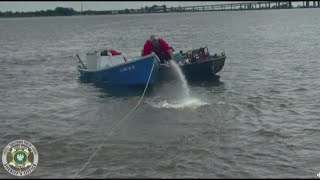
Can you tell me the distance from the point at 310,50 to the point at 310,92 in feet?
73.9

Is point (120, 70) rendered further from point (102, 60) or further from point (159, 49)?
point (159, 49)

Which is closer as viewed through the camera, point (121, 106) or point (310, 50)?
point (121, 106)

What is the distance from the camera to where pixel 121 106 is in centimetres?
2256

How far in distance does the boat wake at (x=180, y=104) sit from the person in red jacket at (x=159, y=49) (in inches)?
158

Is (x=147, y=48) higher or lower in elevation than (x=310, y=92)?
higher

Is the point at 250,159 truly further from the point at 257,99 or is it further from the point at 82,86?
the point at 82,86

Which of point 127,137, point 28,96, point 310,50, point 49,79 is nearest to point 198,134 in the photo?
point 127,137

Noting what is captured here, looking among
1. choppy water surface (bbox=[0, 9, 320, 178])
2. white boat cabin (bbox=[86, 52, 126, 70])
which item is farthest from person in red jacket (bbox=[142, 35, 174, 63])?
white boat cabin (bbox=[86, 52, 126, 70])

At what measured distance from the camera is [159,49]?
2655 centimetres

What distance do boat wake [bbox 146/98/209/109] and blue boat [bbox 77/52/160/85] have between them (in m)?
2.86

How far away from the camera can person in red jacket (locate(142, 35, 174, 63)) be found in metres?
26.3

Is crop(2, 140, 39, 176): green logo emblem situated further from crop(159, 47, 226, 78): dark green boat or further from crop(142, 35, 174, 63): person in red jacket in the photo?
crop(159, 47, 226, 78): dark green boat

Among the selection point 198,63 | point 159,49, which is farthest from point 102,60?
point 198,63

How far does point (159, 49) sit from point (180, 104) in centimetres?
544
